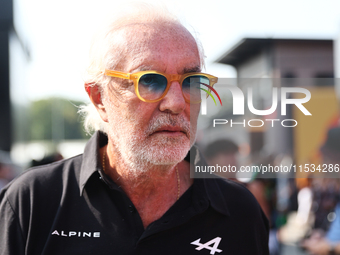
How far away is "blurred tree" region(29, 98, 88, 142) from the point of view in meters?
33.2

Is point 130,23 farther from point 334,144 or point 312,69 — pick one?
Answer: point 312,69

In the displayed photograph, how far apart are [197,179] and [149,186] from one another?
0.27 meters

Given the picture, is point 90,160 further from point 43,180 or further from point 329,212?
point 329,212

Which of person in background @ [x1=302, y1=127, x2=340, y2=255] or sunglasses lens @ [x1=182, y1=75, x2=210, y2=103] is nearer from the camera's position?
sunglasses lens @ [x1=182, y1=75, x2=210, y2=103]

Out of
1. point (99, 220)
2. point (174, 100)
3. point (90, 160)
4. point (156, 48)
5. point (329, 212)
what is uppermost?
point (156, 48)

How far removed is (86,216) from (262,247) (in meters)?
0.98

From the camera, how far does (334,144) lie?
346cm

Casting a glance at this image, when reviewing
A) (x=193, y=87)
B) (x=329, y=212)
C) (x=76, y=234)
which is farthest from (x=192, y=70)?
(x=329, y=212)

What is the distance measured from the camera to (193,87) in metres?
1.81

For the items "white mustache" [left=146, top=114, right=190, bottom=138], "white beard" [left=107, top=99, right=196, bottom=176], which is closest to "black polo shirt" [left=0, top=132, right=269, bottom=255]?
"white beard" [left=107, top=99, right=196, bottom=176]

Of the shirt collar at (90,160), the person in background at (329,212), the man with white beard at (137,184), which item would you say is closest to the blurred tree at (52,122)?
the person in background at (329,212)

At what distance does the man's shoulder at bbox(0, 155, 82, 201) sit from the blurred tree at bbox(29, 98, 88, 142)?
29.8m

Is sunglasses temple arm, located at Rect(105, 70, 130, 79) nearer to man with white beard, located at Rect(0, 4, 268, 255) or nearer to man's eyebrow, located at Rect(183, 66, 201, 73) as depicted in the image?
man with white beard, located at Rect(0, 4, 268, 255)

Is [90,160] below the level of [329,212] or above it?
above
